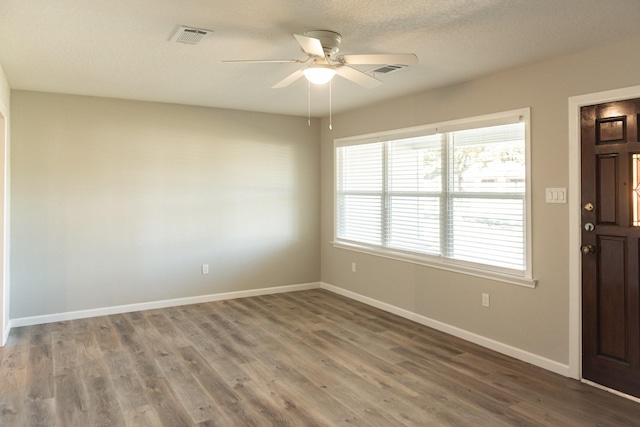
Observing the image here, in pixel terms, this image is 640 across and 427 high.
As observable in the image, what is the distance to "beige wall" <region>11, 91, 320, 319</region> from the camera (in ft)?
15.7

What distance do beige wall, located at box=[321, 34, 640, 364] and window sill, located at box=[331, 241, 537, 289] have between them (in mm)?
47

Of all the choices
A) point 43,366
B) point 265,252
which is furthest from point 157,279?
point 43,366

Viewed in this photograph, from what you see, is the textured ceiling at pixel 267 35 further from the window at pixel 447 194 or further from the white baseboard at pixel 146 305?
the white baseboard at pixel 146 305

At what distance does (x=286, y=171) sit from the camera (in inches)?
247

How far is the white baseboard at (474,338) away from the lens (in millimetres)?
3548

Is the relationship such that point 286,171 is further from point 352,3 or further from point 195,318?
point 352,3

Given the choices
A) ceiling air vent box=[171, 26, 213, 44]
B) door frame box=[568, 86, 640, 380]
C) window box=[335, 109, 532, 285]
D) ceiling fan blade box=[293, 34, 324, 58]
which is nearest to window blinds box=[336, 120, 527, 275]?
window box=[335, 109, 532, 285]

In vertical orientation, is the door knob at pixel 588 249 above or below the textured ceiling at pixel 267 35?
below

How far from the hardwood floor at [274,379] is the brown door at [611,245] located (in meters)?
0.27

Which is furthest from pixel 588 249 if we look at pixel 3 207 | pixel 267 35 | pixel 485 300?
pixel 3 207

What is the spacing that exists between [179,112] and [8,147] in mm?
1801

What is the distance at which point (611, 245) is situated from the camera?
10.5 ft

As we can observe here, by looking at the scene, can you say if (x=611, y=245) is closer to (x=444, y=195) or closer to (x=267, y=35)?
(x=444, y=195)

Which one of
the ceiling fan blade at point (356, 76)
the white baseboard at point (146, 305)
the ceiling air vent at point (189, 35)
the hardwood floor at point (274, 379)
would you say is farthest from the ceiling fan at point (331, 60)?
the white baseboard at point (146, 305)
